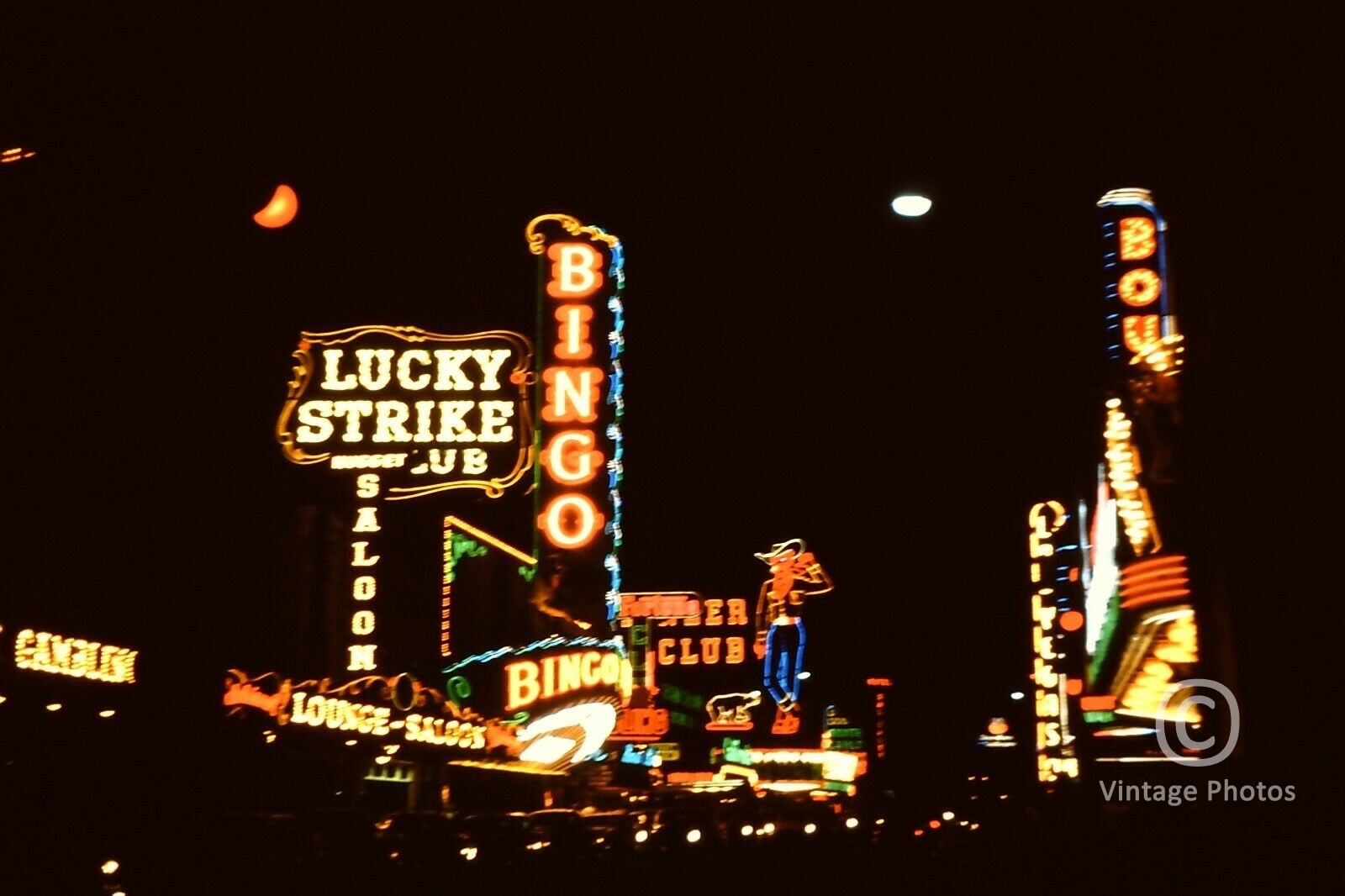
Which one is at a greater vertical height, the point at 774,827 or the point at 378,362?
the point at 378,362

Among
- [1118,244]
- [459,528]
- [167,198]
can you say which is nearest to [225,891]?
[167,198]

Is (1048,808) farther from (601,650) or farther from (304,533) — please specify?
(304,533)

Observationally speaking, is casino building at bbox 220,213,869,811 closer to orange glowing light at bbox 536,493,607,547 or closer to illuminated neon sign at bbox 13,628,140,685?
orange glowing light at bbox 536,493,607,547

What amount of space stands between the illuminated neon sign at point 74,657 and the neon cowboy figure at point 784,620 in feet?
126

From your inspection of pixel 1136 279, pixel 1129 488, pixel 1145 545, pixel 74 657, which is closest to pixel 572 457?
pixel 74 657

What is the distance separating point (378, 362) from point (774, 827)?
1386 centimetres

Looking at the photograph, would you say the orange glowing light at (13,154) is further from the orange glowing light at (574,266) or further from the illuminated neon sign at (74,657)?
the orange glowing light at (574,266)

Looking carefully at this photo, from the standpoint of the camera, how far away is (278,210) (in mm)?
12406

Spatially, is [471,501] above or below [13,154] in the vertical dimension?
below

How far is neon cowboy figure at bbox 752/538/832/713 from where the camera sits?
58812 mm

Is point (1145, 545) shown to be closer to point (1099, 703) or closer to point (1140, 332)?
point (1140, 332)

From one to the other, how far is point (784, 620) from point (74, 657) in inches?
1613

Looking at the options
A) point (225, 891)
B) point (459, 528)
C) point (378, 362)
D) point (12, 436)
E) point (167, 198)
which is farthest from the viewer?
point (459, 528)

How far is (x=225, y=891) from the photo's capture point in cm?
1241
